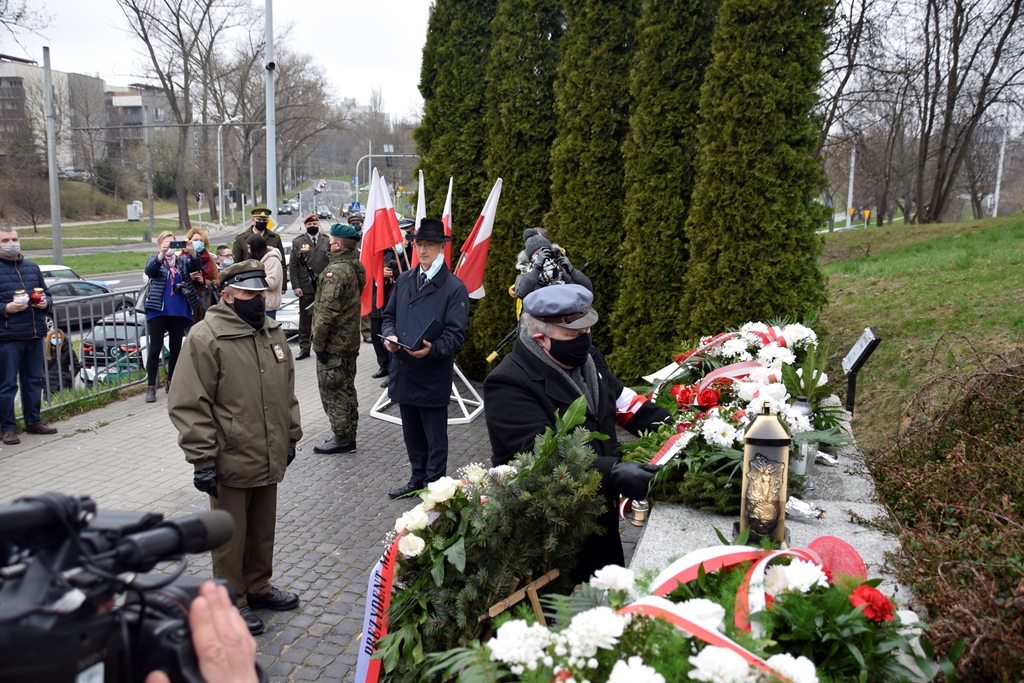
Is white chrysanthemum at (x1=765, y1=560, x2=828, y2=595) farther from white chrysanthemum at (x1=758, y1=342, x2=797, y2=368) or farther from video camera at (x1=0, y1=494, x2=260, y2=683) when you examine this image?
white chrysanthemum at (x1=758, y1=342, x2=797, y2=368)

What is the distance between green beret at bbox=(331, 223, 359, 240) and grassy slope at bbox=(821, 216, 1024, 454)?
4.83 metres

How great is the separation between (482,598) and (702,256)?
531 cm

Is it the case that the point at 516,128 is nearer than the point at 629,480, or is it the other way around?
the point at 629,480

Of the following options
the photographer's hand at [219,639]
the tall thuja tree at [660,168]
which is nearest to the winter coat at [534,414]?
the photographer's hand at [219,639]

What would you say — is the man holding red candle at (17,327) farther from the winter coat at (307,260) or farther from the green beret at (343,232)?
the winter coat at (307,260)

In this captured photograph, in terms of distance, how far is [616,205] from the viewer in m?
8.88

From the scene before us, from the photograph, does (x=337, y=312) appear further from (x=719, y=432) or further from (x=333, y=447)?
(x=719, y=432)

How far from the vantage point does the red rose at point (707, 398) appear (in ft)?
13.4

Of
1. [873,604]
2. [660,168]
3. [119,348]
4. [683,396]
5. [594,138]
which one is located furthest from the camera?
[119,348]

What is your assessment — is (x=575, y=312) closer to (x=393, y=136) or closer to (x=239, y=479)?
(x=239, y=479)

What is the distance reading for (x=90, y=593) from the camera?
1113mm

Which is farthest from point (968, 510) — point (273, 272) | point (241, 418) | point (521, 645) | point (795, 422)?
point (273, 272)

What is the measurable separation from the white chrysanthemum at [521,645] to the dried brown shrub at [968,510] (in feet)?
3.71

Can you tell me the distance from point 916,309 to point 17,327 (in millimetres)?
9926
